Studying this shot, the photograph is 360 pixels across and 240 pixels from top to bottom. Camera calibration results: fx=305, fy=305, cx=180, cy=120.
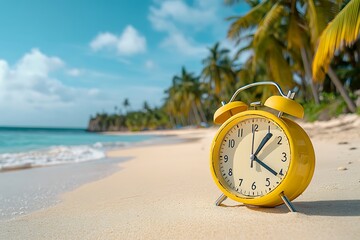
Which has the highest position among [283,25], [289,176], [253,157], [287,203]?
[283,25]

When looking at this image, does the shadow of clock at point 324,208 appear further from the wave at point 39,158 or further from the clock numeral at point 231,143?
the wave at point 39,158

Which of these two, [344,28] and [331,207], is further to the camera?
[344,28]

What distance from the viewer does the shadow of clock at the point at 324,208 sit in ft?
7.41

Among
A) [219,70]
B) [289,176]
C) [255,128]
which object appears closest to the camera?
[289,176]

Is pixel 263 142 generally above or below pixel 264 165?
above

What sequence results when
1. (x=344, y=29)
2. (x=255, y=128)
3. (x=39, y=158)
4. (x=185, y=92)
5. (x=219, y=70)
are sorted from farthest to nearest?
(x=185, y=92)
(x=219, y=70)
(x=39, y=158)
(x=344, y=29)
(x=255, y=128)

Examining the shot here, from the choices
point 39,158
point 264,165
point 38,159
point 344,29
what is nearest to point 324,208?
point 264,165

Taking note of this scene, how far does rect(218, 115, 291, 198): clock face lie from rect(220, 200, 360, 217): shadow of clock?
0.19 metres

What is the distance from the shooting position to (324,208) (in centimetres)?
240

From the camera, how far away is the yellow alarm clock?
2.29m

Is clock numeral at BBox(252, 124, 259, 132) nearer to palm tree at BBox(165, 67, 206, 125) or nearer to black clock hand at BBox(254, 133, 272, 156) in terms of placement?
black clock hand at BBox(254, 133, 272, 156)

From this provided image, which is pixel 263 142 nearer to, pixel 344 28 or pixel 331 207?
pixel 331 207

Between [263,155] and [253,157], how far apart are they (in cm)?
8

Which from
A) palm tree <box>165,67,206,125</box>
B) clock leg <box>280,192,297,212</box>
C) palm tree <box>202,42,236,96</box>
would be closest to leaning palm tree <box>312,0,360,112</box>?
clock leg <box>280,192,297,212</box>
